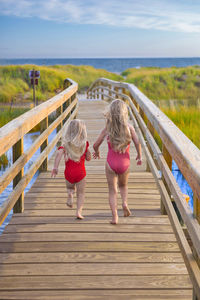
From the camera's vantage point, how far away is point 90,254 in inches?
116

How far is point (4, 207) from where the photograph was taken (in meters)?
2.98

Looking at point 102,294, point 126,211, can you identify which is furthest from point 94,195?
point 102,294

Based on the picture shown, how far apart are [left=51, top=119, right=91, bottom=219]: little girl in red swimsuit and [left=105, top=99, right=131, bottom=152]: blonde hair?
23 centimetres

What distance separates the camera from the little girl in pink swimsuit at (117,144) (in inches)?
134

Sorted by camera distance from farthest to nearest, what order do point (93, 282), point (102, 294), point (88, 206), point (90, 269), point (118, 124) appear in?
point (88, 206)
point (118, 124)
point (90, 269)
point (93, 282)
point (102, 294)

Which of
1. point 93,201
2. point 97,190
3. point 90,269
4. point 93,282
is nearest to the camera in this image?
point 93,282

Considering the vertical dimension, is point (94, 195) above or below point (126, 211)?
below

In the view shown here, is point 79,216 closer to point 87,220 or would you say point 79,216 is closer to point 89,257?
point 87,220

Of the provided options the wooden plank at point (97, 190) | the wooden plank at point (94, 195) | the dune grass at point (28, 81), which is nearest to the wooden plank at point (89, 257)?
the wooden plank at point (94, 195)

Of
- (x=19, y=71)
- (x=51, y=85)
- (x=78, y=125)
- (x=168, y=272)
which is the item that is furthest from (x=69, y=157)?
(x=19, y=71)

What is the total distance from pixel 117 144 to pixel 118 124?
18 cm

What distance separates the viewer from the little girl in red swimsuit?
11.3 feet

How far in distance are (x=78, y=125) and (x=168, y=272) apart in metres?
1.42

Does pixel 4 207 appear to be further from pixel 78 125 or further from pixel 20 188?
pixel 78 125
